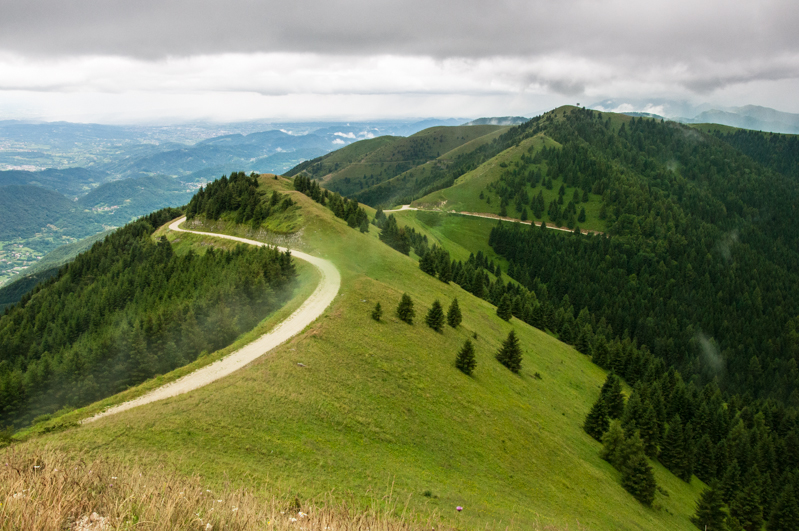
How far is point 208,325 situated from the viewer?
40438 millimetres

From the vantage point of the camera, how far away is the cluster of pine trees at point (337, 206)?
3553 inches

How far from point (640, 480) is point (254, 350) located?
41222 millimetres

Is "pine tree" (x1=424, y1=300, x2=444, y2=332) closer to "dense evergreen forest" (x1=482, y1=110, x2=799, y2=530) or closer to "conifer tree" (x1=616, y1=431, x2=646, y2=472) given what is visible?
"dense evergreen forest" (x1=482, y1=110, x2=799, y2=530)

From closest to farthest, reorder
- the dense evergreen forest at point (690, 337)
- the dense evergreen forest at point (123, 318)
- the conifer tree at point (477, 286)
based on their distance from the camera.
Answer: the dense evergreen forest at point (123, 318)
the dense evergreen forest at point (690, 337)
the conifer tree at point (477, 286)

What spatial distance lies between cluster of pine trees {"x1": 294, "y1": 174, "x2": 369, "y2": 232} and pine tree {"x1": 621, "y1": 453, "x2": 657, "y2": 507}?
6743 centimetres

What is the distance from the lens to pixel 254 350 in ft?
109

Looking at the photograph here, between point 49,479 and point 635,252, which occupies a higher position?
point 49,479

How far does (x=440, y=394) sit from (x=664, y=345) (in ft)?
447

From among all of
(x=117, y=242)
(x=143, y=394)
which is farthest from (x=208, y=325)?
(x=117, y=242)

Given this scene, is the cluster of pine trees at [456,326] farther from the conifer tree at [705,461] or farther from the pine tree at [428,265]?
the conifer tree at [705,461]

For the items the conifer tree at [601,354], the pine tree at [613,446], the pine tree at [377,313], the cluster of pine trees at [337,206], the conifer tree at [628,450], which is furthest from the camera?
the cluster of pine trees at [337,206]

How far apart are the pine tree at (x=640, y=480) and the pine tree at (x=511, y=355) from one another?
51.8 ft

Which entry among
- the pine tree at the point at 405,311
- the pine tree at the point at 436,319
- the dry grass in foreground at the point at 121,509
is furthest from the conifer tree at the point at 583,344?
the dry grass in foreground at the point at 121,509

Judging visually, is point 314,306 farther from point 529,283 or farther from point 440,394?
point 529,283
